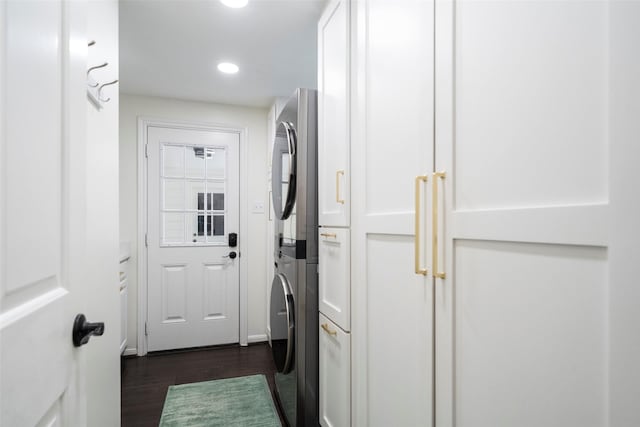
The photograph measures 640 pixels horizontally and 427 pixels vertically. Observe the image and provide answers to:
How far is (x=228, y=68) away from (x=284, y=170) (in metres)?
1.09

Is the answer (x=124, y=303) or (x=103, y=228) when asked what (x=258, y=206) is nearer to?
(x=124, y=303)

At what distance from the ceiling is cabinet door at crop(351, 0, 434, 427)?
807 millimetres

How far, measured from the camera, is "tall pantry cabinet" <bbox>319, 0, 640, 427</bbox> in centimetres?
50

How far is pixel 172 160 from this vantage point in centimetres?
313

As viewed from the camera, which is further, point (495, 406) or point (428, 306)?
point (428, 306)

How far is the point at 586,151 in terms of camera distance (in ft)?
1.72

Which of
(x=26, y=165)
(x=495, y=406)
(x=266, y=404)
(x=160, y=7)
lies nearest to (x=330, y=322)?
(x=495, y=406)

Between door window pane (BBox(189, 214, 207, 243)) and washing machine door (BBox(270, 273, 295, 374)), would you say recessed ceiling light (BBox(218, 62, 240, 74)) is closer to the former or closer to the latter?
door window pane (BBox(189, 214, 207, 243))

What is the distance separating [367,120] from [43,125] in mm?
928

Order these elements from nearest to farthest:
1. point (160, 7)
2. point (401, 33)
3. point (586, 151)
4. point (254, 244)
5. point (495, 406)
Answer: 1. point (586, 151)
2. point (495, 406)
3. point (401, 33)
4. point (160, 7)
5. point (254, 244)

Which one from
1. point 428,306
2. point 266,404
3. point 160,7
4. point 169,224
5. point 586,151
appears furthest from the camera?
point 169,224

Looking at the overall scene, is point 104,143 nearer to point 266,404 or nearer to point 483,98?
point 483,98

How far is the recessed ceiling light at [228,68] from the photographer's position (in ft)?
7.80

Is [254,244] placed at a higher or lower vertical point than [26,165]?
lower
